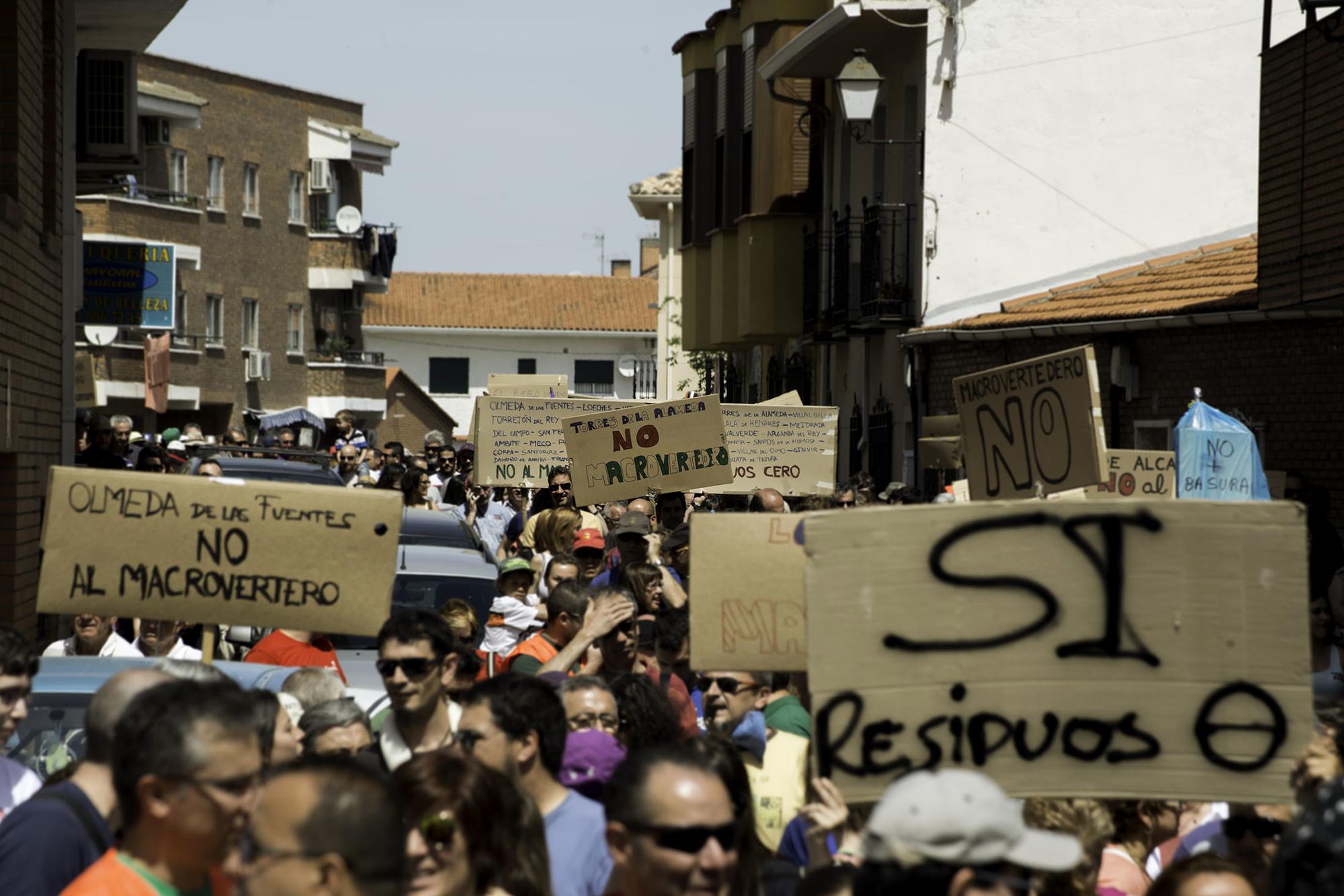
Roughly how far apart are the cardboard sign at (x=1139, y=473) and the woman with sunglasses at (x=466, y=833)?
25.1ft

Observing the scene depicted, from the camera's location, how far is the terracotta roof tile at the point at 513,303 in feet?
260

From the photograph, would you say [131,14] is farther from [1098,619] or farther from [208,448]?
[1098,619]

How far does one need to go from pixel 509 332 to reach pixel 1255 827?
7515 cm

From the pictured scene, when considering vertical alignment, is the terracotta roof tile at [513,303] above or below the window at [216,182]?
below

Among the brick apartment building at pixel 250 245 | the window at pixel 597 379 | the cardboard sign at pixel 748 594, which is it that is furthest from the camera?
the window at pixel 597 379

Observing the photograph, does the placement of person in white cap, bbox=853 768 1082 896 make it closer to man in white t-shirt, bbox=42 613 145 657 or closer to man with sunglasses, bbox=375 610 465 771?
man with sunglasses, bbox=375 610 465 771

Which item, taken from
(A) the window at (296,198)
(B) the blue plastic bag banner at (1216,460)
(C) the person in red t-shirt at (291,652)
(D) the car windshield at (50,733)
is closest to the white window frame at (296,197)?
(A) the window at (296,198)

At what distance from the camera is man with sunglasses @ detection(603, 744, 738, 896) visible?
13.6ft

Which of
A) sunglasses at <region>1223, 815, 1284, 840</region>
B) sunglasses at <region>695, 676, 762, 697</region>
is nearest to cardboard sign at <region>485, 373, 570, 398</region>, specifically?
sunglasses at <region>695, 676, 762, 697</region>

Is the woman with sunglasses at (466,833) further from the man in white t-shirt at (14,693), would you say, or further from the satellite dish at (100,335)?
the satellite dish at (100,335)

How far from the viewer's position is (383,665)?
6234mm

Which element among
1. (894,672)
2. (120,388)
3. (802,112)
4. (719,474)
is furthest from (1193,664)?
(120,388)

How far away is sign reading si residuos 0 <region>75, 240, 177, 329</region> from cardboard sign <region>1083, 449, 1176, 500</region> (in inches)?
326

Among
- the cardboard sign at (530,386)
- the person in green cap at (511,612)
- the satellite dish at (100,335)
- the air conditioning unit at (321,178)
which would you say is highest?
the air conditioning unit at (321,178)
